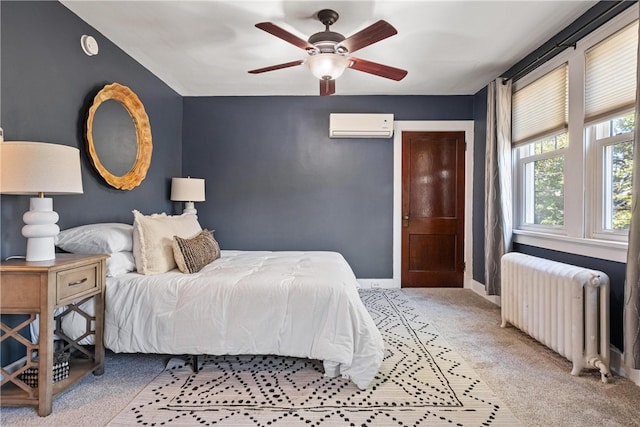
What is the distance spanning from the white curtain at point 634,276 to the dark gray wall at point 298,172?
8.34 feet

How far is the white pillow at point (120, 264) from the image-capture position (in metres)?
2.14

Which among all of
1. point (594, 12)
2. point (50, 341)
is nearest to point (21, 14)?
point (50, 341)

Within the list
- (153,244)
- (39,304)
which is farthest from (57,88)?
(39,304)

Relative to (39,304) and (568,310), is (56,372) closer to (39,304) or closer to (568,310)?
(39,304)

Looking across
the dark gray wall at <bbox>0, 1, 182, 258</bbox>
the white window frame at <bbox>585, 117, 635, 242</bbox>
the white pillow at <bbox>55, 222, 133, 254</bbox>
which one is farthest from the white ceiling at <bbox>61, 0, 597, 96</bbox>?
the white pillow at <bbox>55, 222, 133, 254</bbox>

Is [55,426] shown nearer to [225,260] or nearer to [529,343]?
[225,260]

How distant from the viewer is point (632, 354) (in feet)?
6.00

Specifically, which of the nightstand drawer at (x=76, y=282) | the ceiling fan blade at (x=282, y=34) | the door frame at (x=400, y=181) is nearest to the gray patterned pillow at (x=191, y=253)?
the nightstand drawer at (x=76, y=282)

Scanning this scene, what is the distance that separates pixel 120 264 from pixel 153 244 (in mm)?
239

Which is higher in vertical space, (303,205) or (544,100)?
(544,100)

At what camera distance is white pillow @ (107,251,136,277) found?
84.4 inches

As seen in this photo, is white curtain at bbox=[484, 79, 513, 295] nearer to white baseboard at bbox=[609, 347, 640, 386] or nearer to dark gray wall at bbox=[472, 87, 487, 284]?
dark gray wall at bbox=[472, 87, 487, 284]

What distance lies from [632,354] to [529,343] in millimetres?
780

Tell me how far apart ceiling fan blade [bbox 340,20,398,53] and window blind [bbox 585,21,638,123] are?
1.47 m
